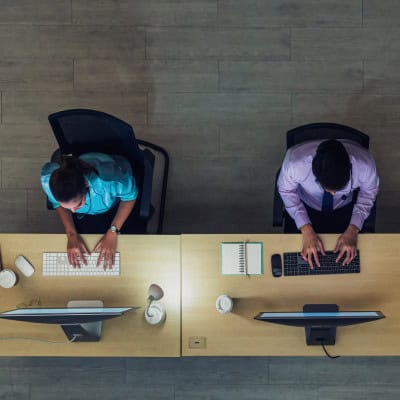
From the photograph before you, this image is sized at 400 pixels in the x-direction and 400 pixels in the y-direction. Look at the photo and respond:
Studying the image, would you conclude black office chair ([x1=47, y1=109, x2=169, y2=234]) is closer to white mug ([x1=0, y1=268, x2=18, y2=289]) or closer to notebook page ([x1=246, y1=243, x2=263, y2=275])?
white mug ([x1=0, y1=268, x2=18, y2=289])

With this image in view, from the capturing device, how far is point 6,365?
9.50ft

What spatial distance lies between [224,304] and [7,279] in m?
1.07

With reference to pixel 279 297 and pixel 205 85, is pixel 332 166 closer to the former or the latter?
pixel 279 297

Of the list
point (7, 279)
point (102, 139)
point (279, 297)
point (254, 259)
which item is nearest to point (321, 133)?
point (254, 259)

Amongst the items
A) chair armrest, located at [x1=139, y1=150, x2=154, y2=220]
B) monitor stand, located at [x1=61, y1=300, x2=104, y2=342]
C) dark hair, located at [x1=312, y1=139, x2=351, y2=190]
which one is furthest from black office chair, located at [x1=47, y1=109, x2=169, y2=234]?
dark hair, located at [x1=312, y1=139, x2=351, y2=190]

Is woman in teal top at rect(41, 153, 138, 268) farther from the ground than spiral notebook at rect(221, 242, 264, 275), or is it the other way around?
woman in teal top at rect(41, 153, 138, 268)

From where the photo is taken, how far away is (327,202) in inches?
93.0

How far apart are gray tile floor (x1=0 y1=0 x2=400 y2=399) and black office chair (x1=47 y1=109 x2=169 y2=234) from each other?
2.16 ft

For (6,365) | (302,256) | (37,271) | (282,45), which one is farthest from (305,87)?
(6,365)

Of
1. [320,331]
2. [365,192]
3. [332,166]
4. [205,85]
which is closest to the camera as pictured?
[332,166]

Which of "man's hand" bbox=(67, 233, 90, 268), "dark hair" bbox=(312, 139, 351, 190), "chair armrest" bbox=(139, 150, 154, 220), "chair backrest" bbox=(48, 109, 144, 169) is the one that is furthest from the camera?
"chair armrest" bbox=(139, 150, 154, 220)

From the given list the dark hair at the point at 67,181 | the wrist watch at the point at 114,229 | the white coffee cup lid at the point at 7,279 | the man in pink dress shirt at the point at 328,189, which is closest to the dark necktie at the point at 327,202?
the man in pink dress shirt at the point at 328,189

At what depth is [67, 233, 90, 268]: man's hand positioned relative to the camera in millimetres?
2166

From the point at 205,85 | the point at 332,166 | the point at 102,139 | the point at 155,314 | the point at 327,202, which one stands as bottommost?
the point at 155,314
